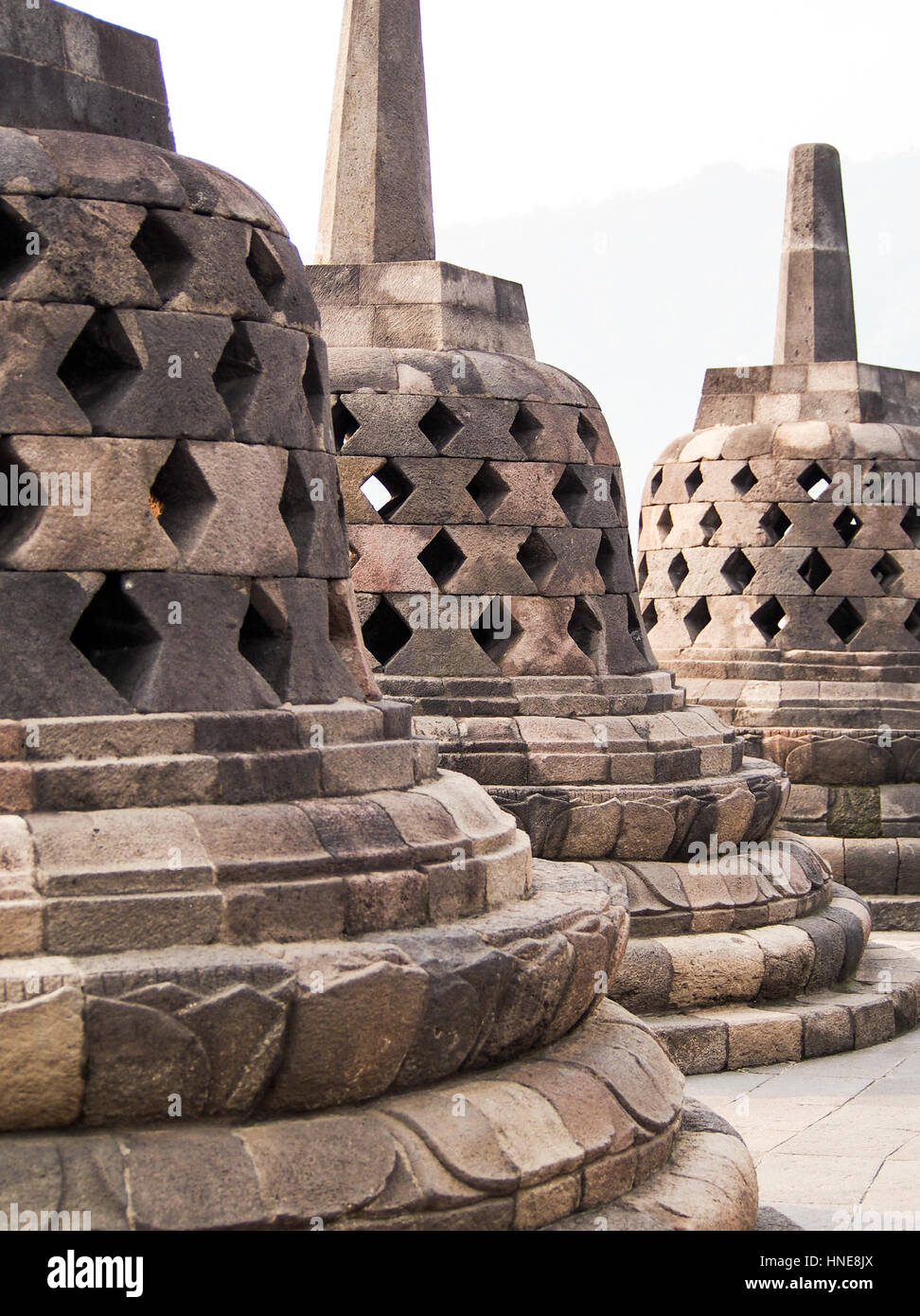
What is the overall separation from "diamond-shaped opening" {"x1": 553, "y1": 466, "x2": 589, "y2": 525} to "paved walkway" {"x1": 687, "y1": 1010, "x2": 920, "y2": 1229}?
2741 millimetres

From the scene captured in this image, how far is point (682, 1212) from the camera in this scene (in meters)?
4.38

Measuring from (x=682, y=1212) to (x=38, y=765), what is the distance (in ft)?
6.03

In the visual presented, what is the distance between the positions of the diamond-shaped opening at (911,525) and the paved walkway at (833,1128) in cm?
465

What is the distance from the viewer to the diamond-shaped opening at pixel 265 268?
4.82 meters

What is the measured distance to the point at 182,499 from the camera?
181 inches

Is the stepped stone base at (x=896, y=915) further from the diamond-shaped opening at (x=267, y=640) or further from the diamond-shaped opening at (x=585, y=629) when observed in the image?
the diamond-shaped opening at (x=267, y=640)

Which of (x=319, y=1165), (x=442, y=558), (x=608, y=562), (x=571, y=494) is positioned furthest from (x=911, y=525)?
(x=319, y=1165)

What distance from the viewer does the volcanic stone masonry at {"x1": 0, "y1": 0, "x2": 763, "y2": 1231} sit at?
380 cm

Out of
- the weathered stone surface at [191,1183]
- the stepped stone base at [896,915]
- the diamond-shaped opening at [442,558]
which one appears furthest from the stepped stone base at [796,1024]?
the weathered stone surface at [191,1183]

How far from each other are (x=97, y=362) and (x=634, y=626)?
5028mm

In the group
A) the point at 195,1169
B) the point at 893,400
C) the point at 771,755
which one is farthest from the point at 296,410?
the point at 893,400

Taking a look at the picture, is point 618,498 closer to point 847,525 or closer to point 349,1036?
point 847,525

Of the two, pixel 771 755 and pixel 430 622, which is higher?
pixel 430 622
